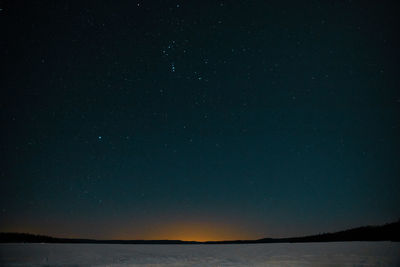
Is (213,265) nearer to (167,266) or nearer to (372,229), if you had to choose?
(167,266)

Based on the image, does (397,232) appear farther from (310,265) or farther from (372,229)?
(310,265)

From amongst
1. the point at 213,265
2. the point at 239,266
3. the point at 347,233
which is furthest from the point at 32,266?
the point at 347,233

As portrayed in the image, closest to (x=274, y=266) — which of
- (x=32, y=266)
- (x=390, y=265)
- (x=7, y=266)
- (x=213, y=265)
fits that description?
(x=213, y=265)

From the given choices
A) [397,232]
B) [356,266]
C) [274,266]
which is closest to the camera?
[356,266]

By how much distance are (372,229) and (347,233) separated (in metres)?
4.10

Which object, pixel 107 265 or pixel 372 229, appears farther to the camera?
pixel 372 229

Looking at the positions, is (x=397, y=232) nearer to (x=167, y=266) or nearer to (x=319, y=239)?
(x=319, y=239)

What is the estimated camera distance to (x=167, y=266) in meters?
13.7

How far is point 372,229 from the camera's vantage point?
58.0 metres

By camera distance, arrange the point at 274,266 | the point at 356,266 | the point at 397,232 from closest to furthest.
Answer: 1. the point at 356,266
2. the point at 274,266
3. the point at 397,232

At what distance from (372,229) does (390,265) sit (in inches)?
2025

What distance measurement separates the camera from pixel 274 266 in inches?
510

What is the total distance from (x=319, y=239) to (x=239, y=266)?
159ft

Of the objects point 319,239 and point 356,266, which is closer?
point 356,266
